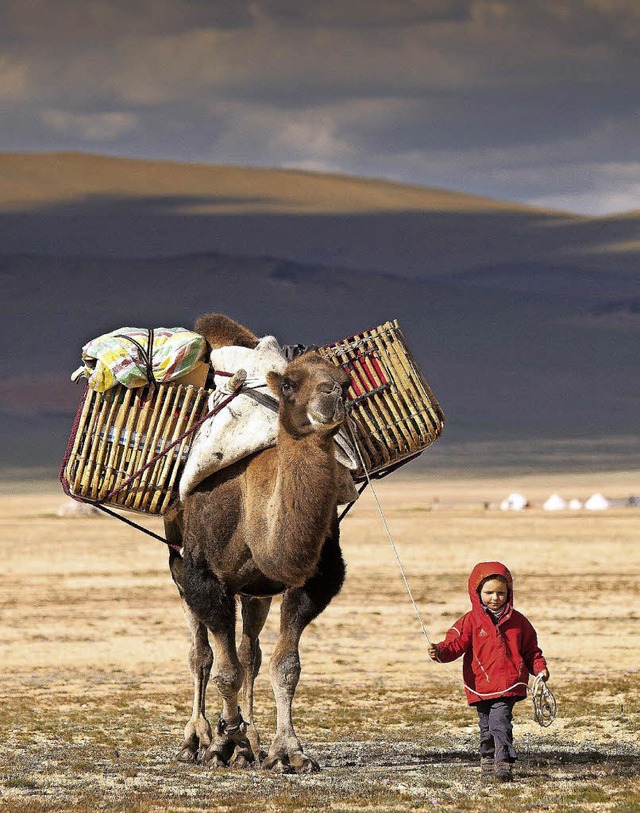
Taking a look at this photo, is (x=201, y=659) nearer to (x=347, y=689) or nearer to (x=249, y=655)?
(x=249, y=655)

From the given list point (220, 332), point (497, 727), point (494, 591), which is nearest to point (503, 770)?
point (497, 727)

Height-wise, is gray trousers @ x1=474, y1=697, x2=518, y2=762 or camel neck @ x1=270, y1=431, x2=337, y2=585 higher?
camel neck @ x1=270, y1=431, x2=337, y2=585

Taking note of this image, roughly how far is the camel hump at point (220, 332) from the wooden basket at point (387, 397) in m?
0.79

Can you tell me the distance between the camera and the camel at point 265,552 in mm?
8352

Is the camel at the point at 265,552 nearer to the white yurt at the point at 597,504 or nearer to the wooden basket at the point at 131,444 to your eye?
the wooden basket at the point at 131,444

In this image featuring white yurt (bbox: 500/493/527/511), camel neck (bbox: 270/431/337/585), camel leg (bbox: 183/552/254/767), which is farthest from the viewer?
white yurt (bbox: 500/493/527/511)

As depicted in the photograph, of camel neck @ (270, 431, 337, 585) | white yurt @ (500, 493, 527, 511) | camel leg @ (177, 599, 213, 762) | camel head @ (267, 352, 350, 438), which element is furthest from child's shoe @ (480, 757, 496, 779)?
white yurt @ (500, 493, 527, 511)

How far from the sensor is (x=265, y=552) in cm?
881

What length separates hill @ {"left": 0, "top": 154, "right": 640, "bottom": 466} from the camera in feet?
292

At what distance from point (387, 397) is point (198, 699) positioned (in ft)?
6.97

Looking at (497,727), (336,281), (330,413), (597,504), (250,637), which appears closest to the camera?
(330,413)

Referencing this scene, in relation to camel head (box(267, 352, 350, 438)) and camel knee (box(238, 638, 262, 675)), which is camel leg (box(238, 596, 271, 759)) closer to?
camel knee (box(238, 638, 262, 675))

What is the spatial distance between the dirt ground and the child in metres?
0.39

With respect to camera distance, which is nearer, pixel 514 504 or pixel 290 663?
pixel 290 663
